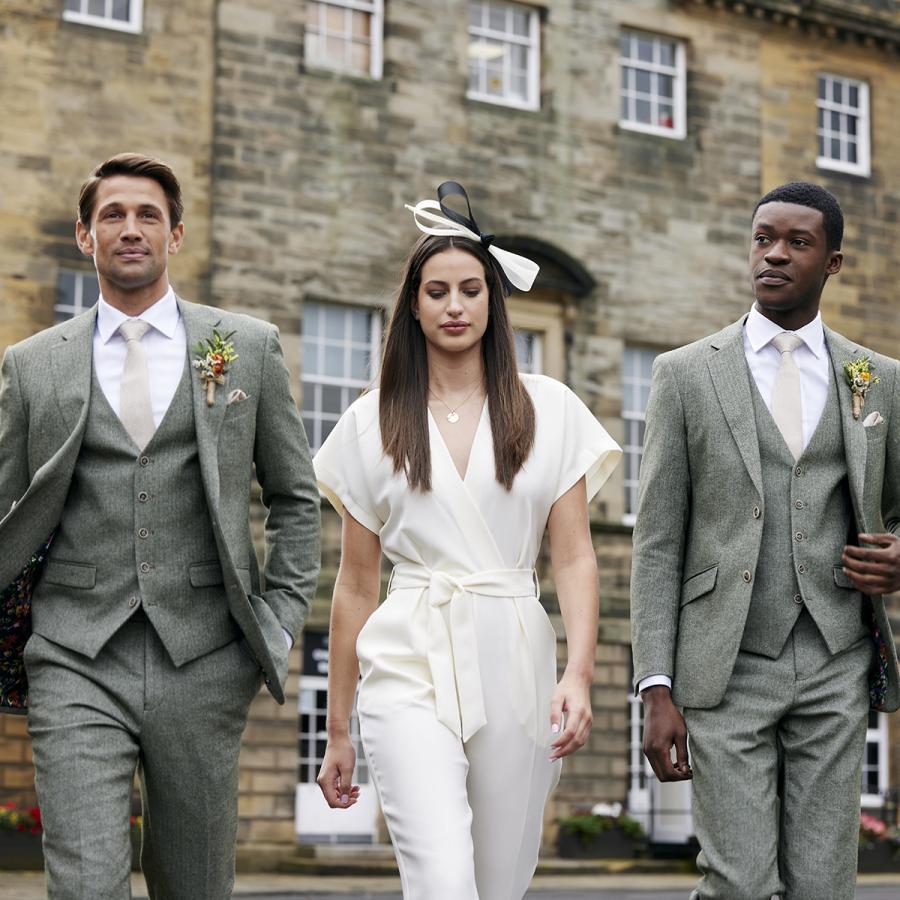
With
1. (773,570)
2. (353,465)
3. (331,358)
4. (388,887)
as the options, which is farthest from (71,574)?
(331,358)

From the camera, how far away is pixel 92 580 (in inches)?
219

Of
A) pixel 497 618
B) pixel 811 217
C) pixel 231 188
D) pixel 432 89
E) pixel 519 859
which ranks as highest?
pixel 432 89

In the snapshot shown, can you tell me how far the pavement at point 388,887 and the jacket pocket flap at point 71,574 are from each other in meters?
10.6

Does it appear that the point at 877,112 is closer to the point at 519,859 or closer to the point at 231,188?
the point at 231,188

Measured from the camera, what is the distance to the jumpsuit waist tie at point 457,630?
542cm

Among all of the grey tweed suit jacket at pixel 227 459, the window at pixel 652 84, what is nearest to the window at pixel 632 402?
the window at pixel 652 84

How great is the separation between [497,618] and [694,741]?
70cm

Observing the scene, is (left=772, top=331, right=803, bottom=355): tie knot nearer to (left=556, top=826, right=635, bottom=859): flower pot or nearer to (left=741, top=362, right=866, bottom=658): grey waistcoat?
(left=741, top=362, right=866, bottom=658): grey waistcoat

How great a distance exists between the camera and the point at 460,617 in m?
5.54

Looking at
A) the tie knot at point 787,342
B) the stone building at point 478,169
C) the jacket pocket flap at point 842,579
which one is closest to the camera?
the jacket pocket flap at point 842,579

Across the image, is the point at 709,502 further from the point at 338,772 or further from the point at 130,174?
the point at 130,174

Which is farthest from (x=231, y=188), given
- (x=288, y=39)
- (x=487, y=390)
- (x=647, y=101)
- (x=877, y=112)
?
(x=487, y=390)

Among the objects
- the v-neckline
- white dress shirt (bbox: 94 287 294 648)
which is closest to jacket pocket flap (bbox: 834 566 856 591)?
the v-neckline

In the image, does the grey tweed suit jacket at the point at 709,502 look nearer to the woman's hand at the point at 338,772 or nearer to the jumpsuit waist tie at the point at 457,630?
the jumpsuit waist tie at the point at 457,630
